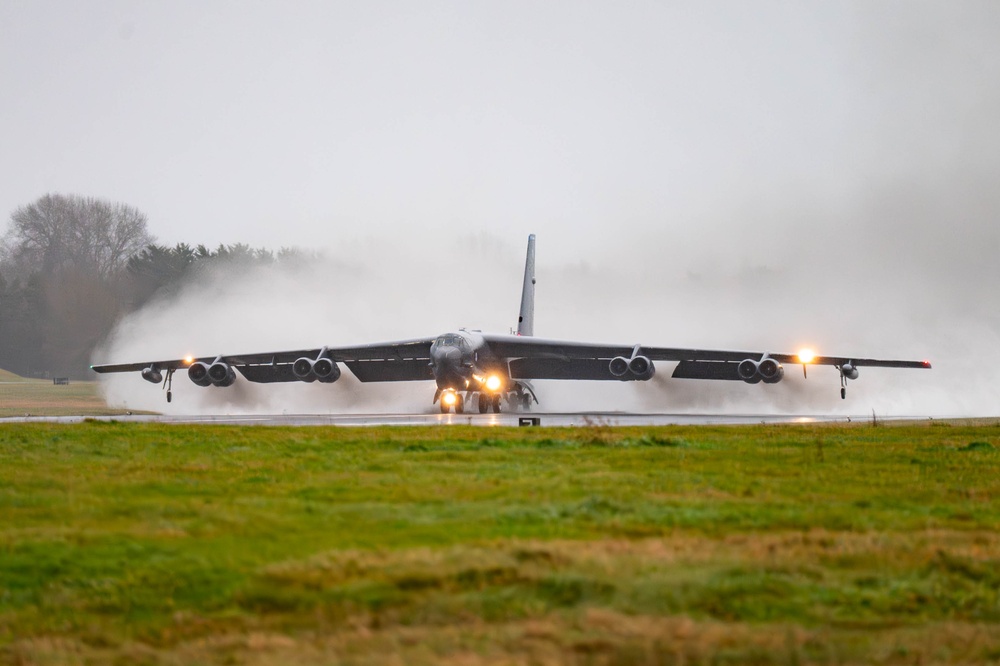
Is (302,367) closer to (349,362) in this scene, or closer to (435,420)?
(349,362)

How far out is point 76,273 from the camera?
9094 cm

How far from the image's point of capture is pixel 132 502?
10.5 meters

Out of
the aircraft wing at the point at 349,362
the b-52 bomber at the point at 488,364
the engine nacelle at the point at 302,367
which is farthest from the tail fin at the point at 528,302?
the engine nacelle at the point at 302,367

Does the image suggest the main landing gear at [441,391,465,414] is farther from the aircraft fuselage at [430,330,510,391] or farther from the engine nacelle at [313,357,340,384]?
the engine nacelle at [313,357,340,384]

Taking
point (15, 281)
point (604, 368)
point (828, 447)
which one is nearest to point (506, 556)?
point (828, 447)

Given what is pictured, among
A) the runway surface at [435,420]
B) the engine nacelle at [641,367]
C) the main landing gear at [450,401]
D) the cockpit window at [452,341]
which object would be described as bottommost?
the runway surface at [435,420]

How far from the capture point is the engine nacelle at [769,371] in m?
44.8

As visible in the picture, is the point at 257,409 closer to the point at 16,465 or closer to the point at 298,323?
the point at 298,323

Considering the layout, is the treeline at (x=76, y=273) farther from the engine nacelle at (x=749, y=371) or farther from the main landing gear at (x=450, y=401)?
the engine nacelle at (x=749, y=371)

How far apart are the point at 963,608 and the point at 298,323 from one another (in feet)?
221

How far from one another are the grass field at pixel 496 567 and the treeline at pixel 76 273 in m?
79.4

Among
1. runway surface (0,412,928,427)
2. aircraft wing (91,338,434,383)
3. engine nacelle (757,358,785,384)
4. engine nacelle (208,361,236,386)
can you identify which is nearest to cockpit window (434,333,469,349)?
aircraft wing (91,338,434,383)

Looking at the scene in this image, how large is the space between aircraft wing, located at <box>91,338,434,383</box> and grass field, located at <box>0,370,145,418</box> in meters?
3.60

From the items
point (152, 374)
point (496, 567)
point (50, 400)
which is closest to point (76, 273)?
point (50, 400)
